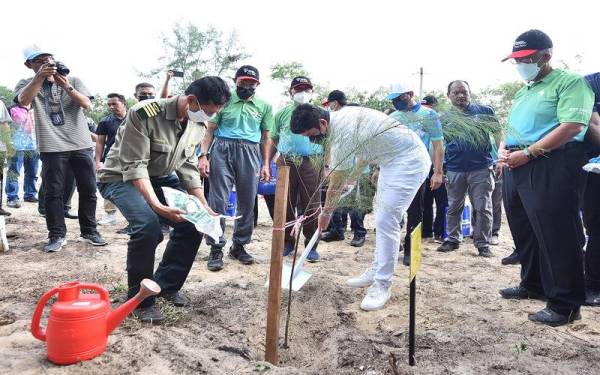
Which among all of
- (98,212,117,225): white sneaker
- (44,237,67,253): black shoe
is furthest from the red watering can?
(98,212,117,225): white sneaker

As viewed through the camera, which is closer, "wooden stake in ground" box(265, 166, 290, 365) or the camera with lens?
"wooden stake in ground" box(265, 166, 290, 365)

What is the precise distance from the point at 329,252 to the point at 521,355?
2.77 metres

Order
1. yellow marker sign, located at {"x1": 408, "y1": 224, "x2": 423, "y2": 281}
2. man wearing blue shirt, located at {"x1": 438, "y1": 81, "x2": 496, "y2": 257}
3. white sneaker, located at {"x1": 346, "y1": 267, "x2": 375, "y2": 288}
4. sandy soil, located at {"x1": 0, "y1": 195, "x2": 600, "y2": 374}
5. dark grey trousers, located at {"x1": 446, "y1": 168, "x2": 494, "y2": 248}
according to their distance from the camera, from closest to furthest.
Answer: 1. yellow marker sign, located at {"x1": 408, "y1": 224, "x2": 423, "y2": 281}
2. sandy soil, located at {"x1": 0, "y1": 195, "x2": 600, "y2": 374}
3. white sneaker, located at {"x1": 346, "y1": 267, "x2": 375, "y2": 288}
4. man wearing blue shirt, located at {"x1": 438, "y1": 81, "x2": 496, "y2": 257}
5. dark grey trousers, located at {"x1": 446, "y1": 168, "x2": 494, "y2": 248}

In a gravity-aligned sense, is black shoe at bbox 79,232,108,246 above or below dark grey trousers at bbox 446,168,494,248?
below

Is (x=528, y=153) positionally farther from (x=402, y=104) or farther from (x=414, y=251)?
(x=402, y=104)

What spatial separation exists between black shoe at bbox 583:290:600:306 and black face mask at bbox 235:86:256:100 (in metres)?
3.19

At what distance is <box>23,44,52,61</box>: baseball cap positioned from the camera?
380 cm

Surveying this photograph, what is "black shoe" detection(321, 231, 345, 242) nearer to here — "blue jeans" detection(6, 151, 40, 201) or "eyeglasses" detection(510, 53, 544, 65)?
"eyeglasses" detection(510, 53, 544, 65)

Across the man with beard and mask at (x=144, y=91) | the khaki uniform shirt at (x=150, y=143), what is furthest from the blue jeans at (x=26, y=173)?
the khaki uniform shirt at (x=150, y=143)

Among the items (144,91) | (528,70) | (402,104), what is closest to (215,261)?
(402,104)

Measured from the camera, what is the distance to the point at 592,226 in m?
3.13

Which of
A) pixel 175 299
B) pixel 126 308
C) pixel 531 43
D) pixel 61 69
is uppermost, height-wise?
pixel 531 43

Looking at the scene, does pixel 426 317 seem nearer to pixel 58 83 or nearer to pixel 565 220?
pixel 565 220

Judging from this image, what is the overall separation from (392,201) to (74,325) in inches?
81.2
